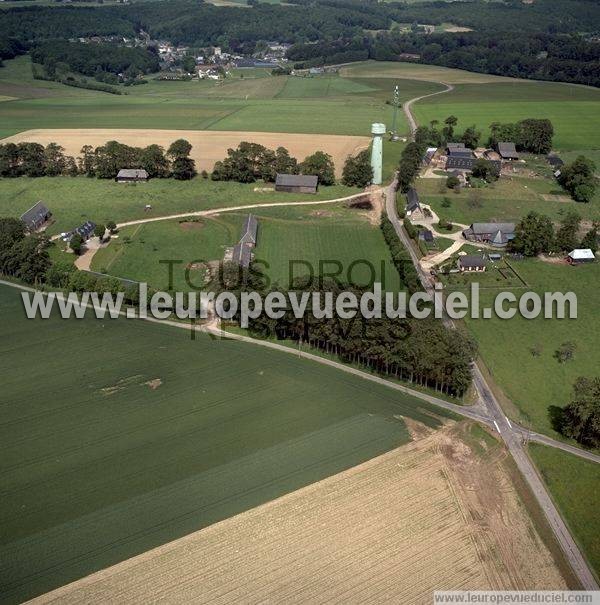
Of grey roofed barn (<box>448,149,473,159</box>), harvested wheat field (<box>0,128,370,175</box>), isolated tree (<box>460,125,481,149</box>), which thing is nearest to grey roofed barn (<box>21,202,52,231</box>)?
harvested wheat field (<box>0,128,370,175</box>)

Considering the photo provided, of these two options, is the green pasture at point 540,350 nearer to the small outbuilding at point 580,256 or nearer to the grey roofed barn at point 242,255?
the small outbuilding at point 580,256

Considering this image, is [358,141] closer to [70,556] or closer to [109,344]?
[109,344]

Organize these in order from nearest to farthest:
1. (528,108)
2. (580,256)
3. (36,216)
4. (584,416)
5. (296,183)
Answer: (584,416)
(580,256)
(36,216)
(296,183)
(528,108)

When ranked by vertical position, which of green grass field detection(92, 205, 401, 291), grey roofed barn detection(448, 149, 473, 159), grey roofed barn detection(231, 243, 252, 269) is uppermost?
grey roofed barn detection(448, 149, 473, 159)

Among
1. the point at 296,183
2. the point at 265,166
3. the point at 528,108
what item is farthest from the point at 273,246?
the point at 528,108

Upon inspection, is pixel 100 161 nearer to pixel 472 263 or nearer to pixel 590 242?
pixel 472 263

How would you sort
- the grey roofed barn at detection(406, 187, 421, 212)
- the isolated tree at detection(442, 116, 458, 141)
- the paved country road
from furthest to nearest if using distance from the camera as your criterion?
the isolated tree at detection(442, 116, 458, 141) → the grey roofed barn at detection(406, 187, 421, 212) → the paved country road

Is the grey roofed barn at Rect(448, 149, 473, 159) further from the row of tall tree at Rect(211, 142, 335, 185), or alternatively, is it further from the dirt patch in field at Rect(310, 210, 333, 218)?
the dirt patch in field at Rect(310, 210, 333, 218)
